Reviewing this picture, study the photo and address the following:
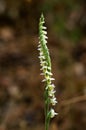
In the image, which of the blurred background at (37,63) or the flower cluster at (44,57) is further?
the blurred background at (37,63)

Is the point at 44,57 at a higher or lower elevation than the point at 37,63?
lower

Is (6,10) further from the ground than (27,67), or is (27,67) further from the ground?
(6,10)

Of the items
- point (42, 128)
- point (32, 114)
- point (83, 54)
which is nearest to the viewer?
point (42, 128)

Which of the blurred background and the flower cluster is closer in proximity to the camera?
the flower cluster

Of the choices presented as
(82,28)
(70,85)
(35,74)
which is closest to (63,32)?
(82,28)

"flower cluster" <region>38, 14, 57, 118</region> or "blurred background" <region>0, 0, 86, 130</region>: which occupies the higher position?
"blurred background" <region>0, 0, 86, 130</region>

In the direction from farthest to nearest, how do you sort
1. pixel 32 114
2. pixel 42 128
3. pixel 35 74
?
pixel 35 74
pixel 32 114
pixel 42 128

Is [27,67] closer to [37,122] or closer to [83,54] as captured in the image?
[83,54]

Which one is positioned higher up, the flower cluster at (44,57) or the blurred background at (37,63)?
the blurred background at (37,63)
